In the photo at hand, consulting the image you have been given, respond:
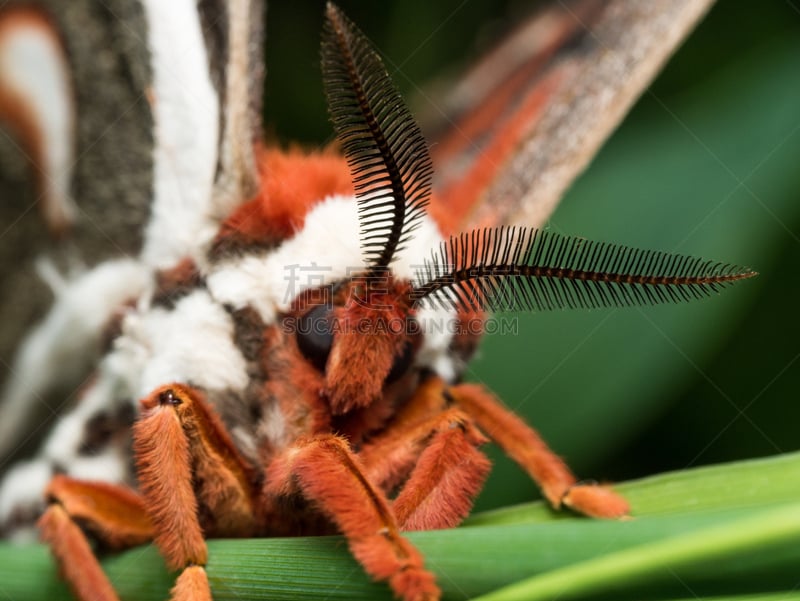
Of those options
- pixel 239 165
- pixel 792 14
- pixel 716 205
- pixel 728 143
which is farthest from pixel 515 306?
pixel 792 14

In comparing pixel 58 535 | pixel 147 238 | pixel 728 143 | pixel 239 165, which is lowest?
pixel 58 535

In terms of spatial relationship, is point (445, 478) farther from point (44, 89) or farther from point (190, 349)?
point (44, 89)

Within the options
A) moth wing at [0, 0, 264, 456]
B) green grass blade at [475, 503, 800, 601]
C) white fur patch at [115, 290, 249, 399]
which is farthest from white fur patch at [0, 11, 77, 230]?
green grass blade at [475, 503, 800, 601]

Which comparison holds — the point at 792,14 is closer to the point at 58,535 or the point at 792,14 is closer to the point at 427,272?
the point at 427,272

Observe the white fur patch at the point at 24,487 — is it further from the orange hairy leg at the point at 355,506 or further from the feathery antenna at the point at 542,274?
the feathery antenna at the point at 542,274

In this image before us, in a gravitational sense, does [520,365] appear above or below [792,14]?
below

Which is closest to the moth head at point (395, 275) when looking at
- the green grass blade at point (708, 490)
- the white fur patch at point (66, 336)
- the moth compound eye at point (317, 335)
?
the moth compound eye at point (317, 335)
